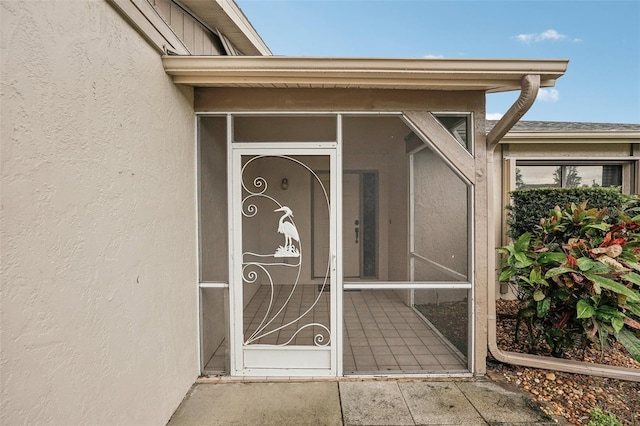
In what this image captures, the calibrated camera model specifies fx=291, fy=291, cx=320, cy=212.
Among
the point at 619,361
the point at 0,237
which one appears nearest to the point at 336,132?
the point at 0,237

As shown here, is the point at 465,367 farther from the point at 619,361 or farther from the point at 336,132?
the point at 336,132

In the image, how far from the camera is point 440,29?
994cm

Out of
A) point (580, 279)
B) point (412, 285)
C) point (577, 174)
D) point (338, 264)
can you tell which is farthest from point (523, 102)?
point (577, 174)

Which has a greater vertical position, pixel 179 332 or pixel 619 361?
pixel 179 332

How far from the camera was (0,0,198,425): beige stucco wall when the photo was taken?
1.08 m

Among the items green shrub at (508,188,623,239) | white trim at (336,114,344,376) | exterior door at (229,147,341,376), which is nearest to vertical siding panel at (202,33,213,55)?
exterior door at (229,147,341,376)

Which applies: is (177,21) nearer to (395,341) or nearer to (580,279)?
(395,341)

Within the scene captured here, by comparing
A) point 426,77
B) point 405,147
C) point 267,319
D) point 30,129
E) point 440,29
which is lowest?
point 267,319

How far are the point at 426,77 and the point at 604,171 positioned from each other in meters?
4.14

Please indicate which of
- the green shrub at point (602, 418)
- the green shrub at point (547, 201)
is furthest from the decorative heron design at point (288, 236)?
the green shrub at point (547, 201)

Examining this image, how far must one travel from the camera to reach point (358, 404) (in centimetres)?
219

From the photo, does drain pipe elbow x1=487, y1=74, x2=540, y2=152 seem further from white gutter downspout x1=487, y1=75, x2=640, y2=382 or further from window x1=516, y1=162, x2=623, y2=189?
window x1=516, y1=162, x2=623, y2=189

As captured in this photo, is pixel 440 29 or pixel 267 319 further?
pixel 440 29

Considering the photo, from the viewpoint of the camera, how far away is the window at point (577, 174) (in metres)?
4.39
